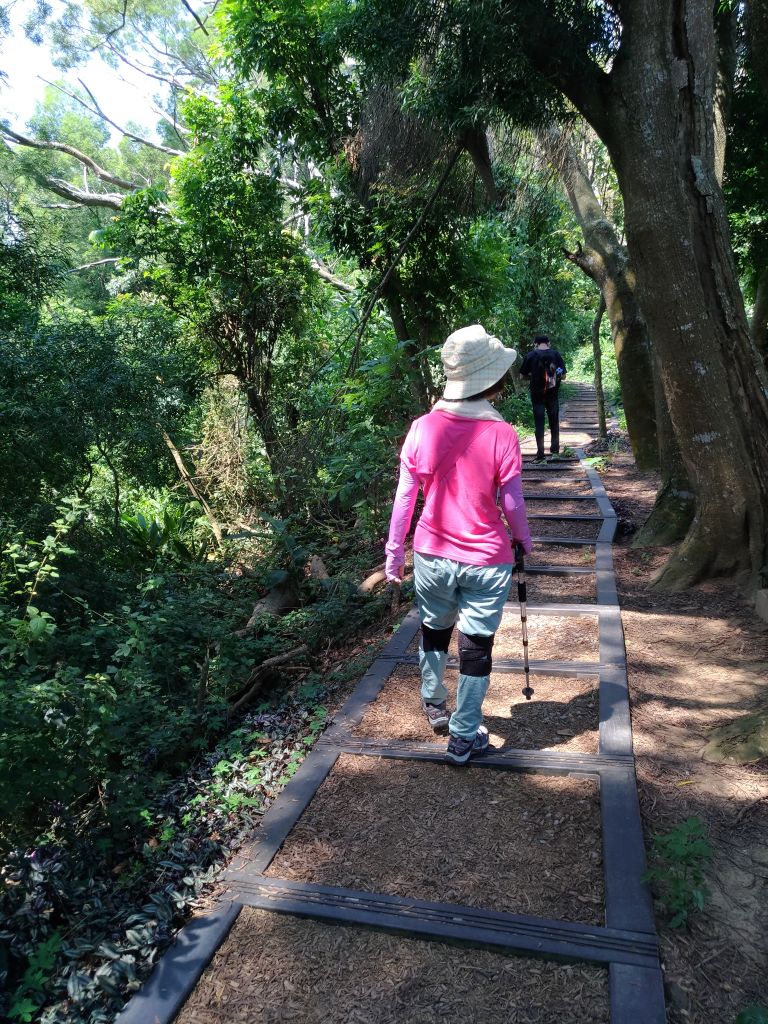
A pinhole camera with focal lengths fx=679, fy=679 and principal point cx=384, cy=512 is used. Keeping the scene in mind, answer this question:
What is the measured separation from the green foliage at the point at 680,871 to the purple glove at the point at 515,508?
4.34 feet

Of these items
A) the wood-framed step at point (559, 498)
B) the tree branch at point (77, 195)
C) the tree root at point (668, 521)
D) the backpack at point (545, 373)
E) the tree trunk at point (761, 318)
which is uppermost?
the tree branch at point (77, 195)

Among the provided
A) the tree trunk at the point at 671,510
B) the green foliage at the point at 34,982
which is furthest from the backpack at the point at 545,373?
the green foliage at the point at 34,982

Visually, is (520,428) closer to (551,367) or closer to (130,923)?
(551,367)

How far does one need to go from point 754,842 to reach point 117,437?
6551 mm

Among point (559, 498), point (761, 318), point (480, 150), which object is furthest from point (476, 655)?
point (761, 318)

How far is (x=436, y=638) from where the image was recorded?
3.33m

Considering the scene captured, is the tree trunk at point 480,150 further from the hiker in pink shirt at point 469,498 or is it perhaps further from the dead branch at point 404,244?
the hiker in pink shirt at point 469,498

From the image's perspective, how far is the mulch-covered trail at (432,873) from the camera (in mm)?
2117

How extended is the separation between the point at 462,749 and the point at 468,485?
1.26 m

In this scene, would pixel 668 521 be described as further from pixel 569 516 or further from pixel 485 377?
pixel 485 377

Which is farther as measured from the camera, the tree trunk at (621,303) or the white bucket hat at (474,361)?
the tree trunk at (621,303)

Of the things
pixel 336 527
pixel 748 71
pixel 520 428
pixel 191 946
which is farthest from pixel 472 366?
pixel 520 428

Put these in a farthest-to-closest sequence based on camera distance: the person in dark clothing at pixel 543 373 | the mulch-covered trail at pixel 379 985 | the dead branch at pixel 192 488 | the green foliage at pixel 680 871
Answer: the person in dark clothing at pixel 543 373 < the dead branch at pixel 192 488 < the green foliage at pixel 680 871 < the mulch-covered trail at pixel 379 985

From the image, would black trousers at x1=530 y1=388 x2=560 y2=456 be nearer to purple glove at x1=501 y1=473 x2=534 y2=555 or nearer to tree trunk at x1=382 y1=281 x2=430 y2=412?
tree trunk at x1=382 y1=281 x2=430 y2=412
